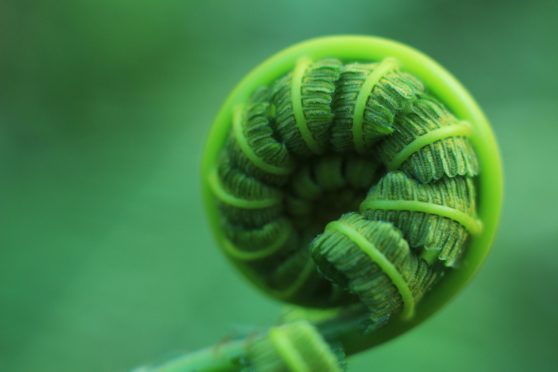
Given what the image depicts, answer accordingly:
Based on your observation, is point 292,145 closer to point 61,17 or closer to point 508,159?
point 508,159

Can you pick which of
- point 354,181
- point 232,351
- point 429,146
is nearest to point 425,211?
point 429,146

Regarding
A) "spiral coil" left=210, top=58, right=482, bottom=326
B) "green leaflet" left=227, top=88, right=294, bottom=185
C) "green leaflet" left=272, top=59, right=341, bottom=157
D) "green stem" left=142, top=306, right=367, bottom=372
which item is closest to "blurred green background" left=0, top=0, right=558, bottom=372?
"green stem" left=142, top=306, right=367, bottom=372

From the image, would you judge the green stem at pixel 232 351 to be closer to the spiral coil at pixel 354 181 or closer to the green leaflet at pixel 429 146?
the spiral coil at pixel 354 181

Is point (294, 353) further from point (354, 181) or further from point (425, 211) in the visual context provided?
point (354, 181)

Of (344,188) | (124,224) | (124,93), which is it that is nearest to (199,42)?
(124,93)

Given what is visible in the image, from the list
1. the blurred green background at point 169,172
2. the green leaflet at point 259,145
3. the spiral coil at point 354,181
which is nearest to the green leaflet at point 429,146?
the spiral coil at point 354,181

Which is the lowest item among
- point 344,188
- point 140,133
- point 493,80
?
point 344,188
